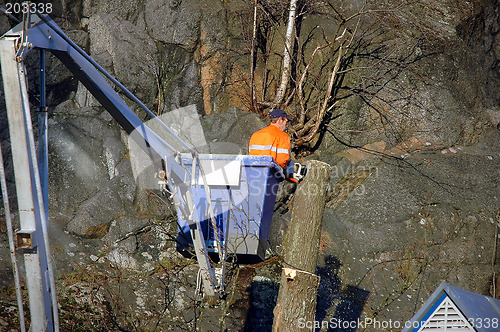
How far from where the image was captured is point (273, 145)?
19.5 ft

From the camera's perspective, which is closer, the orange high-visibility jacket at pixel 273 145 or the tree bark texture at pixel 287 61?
the orange high-visibility jacket at pixel 273 145

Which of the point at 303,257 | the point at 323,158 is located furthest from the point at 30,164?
the point at 323,158

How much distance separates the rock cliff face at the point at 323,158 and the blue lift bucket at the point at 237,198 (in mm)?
2404

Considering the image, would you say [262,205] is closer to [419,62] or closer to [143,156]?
[143,156]

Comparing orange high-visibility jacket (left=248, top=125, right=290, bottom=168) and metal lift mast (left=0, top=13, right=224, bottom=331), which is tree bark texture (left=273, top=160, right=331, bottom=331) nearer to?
orange high-visibility jacket (left=248, top=125, right=290, bottom=168)

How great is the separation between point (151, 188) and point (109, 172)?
1254 millimetres

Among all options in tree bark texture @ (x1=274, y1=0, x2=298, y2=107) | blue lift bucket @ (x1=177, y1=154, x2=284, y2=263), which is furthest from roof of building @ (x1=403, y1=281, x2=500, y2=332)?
tree bark texture @ (x1=274, y1=0, x2=298, y2=107)

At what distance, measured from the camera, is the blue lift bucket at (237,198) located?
5031mm

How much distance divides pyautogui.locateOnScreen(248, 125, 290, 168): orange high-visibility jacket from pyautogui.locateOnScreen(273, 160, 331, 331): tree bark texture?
890 mm

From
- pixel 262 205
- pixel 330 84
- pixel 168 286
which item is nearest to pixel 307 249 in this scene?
pixel 262 205

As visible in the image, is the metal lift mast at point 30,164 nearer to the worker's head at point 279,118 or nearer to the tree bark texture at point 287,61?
the worker's head at point 279,118

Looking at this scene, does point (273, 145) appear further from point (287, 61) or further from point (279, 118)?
point (287, 61)

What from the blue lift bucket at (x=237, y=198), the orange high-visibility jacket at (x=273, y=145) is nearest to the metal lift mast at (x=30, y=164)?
the blue lift bucket at (x=237, y=198)

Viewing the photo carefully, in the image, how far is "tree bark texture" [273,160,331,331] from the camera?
475 cm
